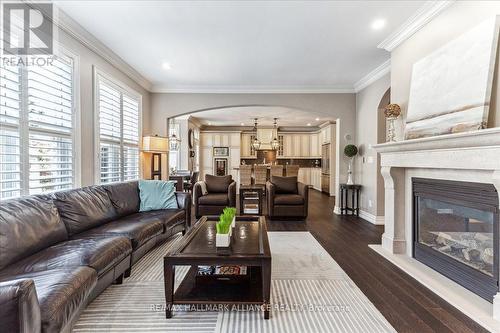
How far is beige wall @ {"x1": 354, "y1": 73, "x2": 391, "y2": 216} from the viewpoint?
5.04 m

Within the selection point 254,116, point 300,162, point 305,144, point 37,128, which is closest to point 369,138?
point 254,116

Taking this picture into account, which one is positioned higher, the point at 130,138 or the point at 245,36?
the point at 245,36

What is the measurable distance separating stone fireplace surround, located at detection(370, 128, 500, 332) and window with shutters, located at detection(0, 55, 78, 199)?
3.95m

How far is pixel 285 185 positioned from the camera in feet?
19.6

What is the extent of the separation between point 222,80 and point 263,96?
1.01m

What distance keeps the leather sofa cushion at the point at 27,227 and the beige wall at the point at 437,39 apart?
3831 millimetres

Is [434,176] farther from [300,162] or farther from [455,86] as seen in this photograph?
[300,162]

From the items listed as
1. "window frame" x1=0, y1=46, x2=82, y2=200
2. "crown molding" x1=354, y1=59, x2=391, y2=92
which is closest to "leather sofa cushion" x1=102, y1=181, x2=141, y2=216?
"window frame" x1=0, y1=46, x2=82, y2=200

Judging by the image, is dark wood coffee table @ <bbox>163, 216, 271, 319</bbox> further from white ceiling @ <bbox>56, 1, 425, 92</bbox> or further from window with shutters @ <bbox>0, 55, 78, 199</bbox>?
white ceiling @ <bbox>56, 1, 425, 92</bbox>

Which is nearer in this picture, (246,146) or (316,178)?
(316,178)

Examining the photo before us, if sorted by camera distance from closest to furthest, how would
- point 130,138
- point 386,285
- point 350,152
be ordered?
point 386,285 → point 130,138 → point 350,152

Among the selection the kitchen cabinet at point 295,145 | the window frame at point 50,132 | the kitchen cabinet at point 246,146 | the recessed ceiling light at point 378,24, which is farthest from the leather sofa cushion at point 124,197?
the kitchen cabinet at point 295,145

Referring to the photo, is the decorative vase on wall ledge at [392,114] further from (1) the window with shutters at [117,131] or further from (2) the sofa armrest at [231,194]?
(1) the window with shutters at [117,131]

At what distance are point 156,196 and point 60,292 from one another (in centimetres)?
262
